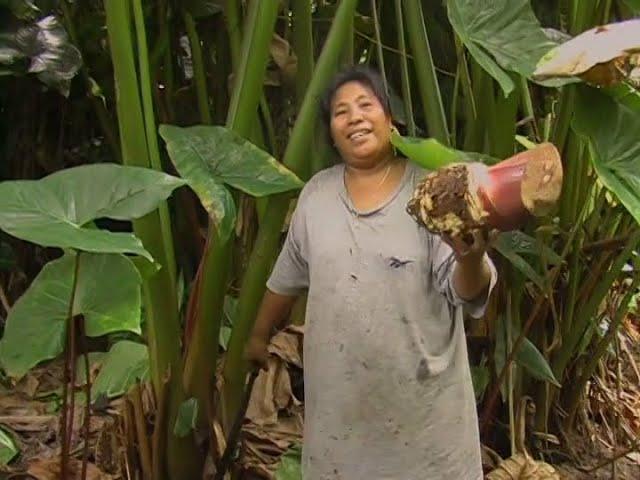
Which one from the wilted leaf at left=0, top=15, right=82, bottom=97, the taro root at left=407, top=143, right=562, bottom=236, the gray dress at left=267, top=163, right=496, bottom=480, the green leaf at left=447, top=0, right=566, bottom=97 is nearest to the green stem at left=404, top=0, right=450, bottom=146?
the green leaf at left=447, top=0, right=566, bottom=97

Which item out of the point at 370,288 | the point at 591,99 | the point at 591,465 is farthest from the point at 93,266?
the point at 591,465

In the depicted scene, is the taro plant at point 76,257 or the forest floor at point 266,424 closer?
the taro plant at point 76,257

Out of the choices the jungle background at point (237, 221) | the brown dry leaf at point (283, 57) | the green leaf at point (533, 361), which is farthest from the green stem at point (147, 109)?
the green leaf at point (533, 361)

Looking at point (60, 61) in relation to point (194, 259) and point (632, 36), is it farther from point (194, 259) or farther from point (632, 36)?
point (632, 36)

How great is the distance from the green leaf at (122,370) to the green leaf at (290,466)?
257 millimetres

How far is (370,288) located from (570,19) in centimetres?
77

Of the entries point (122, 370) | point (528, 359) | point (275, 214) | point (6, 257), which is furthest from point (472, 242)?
point (6, 257)

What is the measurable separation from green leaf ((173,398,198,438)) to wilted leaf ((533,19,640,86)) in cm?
69

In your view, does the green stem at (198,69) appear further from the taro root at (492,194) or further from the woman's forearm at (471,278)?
the taro root at (492,194)

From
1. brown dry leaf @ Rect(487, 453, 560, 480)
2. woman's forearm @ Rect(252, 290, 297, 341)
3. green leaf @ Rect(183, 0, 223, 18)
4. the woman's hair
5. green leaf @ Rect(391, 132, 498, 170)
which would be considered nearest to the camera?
green leaf @ Rect(391, 132, 498, 170)

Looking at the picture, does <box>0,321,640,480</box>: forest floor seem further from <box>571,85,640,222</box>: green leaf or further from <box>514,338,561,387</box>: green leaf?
<box>571,85,640,222</box>: green leaf

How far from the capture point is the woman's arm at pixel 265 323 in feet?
4.02

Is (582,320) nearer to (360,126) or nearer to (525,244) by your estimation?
(525,244)

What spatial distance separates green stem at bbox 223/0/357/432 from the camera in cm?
132
